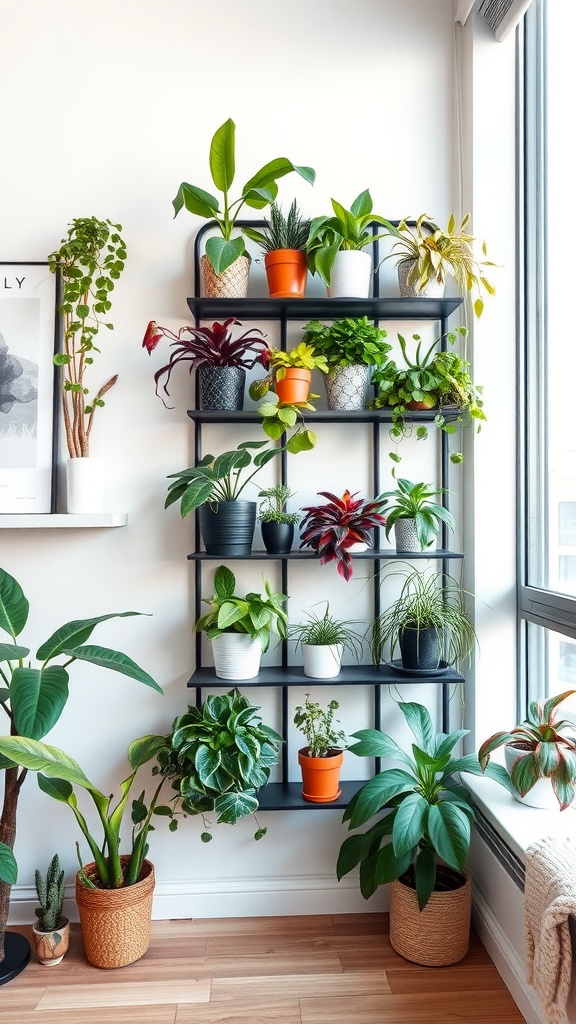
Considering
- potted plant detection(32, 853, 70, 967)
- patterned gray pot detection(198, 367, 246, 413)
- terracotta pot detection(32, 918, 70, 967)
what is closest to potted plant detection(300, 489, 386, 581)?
patterned gray pot detection(198, 367, 246, 413)

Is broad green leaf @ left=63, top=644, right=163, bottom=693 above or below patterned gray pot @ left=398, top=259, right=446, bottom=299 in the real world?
below

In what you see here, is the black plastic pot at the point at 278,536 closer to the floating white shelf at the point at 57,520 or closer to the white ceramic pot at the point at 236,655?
the white ceramic pot at the point at 236,655

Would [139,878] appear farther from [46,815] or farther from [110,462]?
[110,462]

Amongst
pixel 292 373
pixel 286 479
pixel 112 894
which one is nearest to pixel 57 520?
pixel 286 479

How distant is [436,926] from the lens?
185cm

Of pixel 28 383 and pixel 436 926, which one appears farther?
pixel 28 383

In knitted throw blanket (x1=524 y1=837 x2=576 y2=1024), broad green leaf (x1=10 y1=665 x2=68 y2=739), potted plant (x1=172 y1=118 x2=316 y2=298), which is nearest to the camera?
knitted throw blanket (x1=524 y1=837 x2=576 y2=1024)

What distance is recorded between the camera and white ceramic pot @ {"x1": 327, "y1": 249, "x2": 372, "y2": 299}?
201cm

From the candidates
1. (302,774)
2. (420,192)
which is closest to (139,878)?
(302,774)

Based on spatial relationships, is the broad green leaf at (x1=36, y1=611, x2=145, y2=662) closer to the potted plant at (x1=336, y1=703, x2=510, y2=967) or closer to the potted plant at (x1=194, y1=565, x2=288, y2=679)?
the potted plant at (x1=194, y1=565, x2=288, y2=679)

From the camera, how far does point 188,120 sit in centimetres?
217

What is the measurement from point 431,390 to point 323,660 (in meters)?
0.87

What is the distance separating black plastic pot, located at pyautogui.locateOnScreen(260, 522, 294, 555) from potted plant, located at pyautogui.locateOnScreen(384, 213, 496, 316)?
80cm

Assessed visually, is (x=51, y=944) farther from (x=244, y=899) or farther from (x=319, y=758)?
(x=319, y=758)
